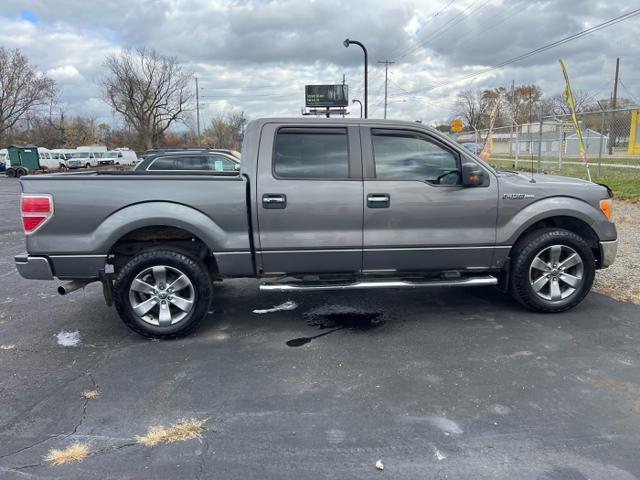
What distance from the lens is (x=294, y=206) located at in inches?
167

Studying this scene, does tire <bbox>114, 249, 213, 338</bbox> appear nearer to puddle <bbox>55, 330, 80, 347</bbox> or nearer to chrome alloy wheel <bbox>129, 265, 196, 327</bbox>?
chrome alloy wheel <bbox>129, 265, 196, 327</bbox>

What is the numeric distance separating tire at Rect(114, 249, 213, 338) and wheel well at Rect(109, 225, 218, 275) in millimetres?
149

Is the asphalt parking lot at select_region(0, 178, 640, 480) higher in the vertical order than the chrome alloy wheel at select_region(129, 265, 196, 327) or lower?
lower

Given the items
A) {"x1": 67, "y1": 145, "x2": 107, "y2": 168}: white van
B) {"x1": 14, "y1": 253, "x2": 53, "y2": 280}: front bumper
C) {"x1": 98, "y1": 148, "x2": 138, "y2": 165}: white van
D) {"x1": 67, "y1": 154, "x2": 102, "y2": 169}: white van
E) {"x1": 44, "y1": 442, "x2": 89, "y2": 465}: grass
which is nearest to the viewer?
{"x1": 44, "y1": 442, "x2": 89, "y2": 465}: grass

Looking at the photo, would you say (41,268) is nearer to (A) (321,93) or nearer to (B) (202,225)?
(B) (202,225)

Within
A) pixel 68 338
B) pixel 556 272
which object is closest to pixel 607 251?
pixel 556 272

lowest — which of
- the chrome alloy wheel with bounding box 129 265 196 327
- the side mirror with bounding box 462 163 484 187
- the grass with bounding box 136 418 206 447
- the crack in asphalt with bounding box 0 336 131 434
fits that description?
the grass with bounding box 136 418 206 447

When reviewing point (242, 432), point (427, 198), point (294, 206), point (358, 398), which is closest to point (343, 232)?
point (294, 206)

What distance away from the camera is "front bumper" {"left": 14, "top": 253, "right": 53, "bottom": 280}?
4.11 metres

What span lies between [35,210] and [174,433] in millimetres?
2400

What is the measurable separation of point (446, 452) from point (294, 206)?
7.87ft

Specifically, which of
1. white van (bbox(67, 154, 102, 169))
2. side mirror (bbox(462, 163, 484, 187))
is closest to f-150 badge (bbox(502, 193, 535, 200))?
side mirror (bbox(462, 163, 484, 187))

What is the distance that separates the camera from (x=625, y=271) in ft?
20.2

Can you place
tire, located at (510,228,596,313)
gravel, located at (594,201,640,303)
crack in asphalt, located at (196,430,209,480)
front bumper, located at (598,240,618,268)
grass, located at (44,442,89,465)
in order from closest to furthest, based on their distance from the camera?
crack in asphalt, located at (196,430,209,480), grass, located at (44,442,89,465), tire, located at (510,228,596,313), front bumper, located at (598,240,618,268), gravel, located at (594,201,640,303)
